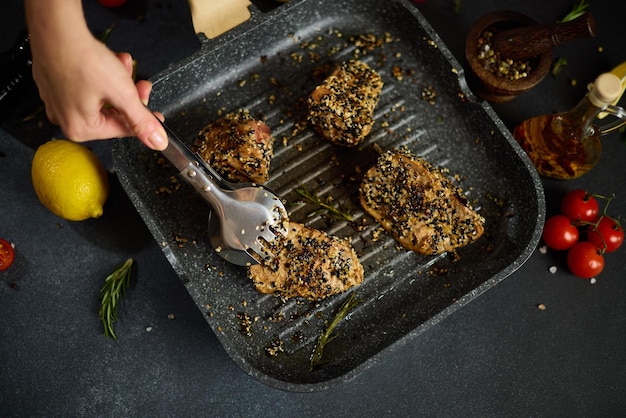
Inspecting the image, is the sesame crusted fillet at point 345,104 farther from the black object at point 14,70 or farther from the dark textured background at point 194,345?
the black object at point 14,70

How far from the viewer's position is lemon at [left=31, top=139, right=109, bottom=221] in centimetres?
275

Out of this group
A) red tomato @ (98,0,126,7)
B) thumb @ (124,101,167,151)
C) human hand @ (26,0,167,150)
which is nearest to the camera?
human hand @ (26,0,167,150)

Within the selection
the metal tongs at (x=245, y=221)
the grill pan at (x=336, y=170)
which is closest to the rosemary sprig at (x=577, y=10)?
the grill pan at (x=336, y=170)

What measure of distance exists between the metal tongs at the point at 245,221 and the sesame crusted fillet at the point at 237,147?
0.43ft

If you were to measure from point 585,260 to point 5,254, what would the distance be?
2.90 m

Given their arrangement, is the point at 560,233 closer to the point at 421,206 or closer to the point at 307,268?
the point at 421,206

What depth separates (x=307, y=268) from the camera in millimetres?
2758

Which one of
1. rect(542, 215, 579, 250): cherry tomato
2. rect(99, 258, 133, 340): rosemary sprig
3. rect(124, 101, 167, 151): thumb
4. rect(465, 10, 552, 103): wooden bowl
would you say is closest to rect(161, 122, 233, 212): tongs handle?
rect(124, 101, 167, 151): thumb

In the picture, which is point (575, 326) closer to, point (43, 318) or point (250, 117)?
point (250, 117)

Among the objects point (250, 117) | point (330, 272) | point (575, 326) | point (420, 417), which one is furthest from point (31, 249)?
point (575, 326)

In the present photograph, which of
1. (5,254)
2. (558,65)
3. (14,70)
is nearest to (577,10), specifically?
(558,65)

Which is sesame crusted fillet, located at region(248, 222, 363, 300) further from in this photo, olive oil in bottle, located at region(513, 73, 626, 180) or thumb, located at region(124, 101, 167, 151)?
olive oil in bottle, located at region(513, 73, 626, 180)

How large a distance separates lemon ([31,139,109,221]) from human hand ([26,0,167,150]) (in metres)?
A: 0.59

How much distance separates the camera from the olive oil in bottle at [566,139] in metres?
2.77
